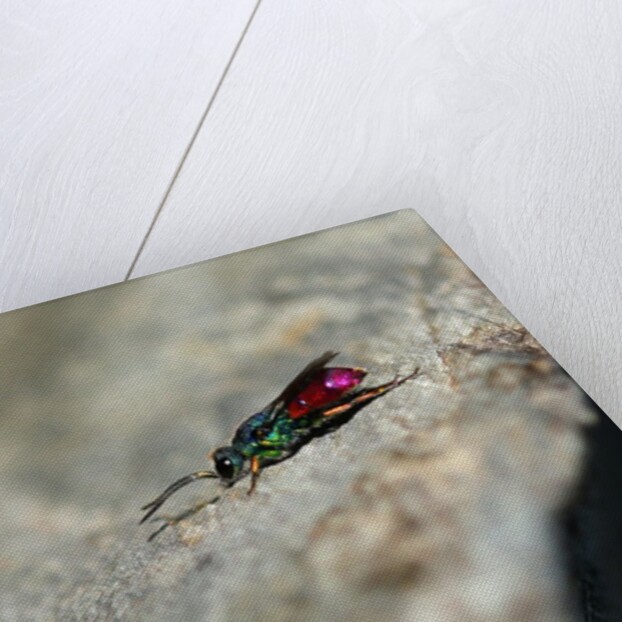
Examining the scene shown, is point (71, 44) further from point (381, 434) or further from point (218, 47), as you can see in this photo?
point (381, 434)

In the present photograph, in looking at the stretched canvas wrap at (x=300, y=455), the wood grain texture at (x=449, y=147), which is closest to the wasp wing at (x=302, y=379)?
the stretched canvas wrap at (x=300, y=455)

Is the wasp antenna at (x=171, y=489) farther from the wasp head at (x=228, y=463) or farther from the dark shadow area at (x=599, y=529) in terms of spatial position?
the dark shadow area at (x=599, y=529)

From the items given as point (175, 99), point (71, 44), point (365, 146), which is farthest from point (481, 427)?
point (71, 44)

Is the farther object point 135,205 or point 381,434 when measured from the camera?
point 135,205

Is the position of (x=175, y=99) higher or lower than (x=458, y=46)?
lower

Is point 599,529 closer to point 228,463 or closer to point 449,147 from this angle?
point 228,463

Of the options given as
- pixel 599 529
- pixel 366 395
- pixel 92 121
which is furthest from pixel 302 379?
pixel 92 121

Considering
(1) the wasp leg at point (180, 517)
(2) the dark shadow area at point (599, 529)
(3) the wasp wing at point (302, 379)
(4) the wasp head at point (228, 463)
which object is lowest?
(1) the wasp leg at point (180, 517)
